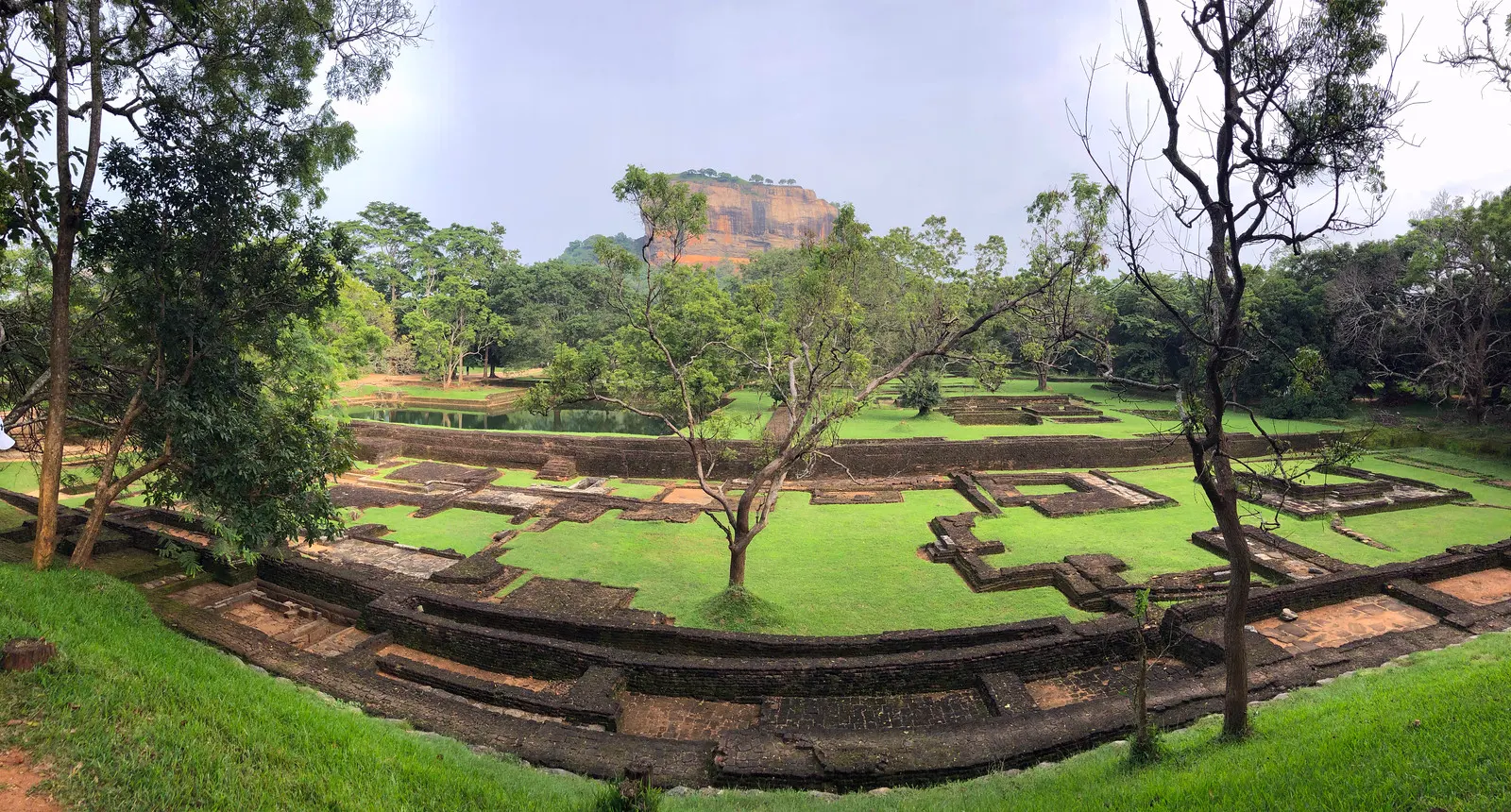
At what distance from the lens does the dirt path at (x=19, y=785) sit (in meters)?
3.43

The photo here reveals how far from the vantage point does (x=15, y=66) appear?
6645mm

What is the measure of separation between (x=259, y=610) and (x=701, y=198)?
8.43 m

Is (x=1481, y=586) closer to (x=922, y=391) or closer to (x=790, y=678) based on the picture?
(x=790, y=678)

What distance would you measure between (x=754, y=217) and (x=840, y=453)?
5249 inches

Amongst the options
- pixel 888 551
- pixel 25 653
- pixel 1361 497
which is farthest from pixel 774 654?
pixel 1361 497

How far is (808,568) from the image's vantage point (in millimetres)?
10602

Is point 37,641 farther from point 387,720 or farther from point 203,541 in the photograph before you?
point 203,541

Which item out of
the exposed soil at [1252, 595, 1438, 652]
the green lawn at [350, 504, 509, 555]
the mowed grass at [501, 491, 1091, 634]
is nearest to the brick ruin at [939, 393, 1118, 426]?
the mowed grass at [501, 491, 1091, 634]

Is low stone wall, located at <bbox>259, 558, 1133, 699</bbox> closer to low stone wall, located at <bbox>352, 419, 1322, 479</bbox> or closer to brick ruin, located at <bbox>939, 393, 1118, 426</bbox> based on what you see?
low stone wall, located at <bbox>352, 419, 1322, 479</bbox>

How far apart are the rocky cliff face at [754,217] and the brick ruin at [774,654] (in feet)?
385

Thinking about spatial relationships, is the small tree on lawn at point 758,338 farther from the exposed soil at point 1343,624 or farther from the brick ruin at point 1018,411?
the exposed soil at point 1343,624

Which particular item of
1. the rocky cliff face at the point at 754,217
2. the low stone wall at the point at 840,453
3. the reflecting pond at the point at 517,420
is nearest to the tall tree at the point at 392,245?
the reflecting pond at the point at 517,420

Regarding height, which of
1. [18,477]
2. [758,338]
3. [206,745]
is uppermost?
[758,338]

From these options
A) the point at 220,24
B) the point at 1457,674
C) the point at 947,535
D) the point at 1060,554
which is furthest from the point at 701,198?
the point at 1457,674
